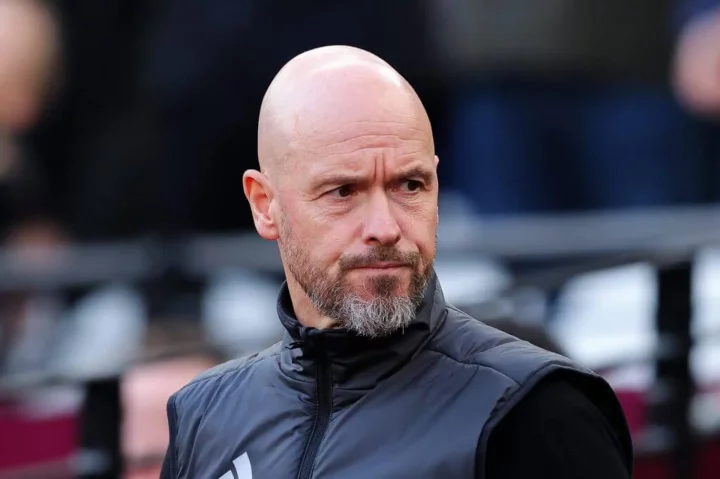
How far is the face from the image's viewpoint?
184cm

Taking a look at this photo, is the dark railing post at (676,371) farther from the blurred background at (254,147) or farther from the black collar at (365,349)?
the black collar at (365,349)

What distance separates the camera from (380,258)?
184 cm

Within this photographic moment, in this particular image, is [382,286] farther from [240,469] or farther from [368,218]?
[240,469]

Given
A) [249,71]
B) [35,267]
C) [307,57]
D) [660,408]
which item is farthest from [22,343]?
[307,57]

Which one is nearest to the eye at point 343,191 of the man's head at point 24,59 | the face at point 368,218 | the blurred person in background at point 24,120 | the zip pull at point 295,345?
the face at point 368,218

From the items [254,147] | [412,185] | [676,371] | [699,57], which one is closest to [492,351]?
[412,185]

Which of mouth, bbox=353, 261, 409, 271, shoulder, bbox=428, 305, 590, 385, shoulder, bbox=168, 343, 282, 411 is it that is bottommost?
shoulder, bbox=168, 343, 282, 411

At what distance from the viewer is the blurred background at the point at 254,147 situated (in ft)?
24.2

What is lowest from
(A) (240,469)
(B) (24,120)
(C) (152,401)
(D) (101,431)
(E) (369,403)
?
(C) (152,401)

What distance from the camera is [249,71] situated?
7.68 m

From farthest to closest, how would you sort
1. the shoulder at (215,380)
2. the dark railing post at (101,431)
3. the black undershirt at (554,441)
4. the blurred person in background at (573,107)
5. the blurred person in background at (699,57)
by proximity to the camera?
the blurred person in background at (573,107) < the blurred person in background at (699,57) < the dark railing post at (101,431) < the shoulder at (215,380) < the black undershirt at (554,441)

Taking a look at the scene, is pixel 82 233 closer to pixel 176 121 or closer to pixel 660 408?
pixel 176 121

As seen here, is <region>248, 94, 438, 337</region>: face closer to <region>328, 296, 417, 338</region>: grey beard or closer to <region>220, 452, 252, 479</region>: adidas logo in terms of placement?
<region>328, 296, 417, 338</region>: grey beard

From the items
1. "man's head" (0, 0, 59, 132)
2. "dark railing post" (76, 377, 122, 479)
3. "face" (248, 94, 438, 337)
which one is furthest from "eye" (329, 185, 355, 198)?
"man's head" (0, 0, 59, 132)
